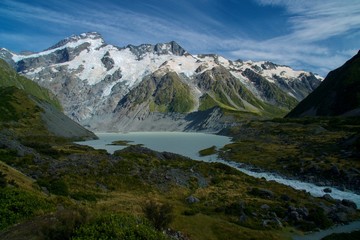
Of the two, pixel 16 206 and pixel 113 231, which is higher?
pixel 113 231

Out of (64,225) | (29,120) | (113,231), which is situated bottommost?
(29,120)

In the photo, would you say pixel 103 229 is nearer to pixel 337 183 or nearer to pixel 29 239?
pixel 29 239

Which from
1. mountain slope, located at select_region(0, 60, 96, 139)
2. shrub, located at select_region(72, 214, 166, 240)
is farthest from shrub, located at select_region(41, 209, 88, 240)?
mountain slope, located at select_region(0, 60, 96, 139)

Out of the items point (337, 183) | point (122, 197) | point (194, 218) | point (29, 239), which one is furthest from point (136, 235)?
point (337, 183)

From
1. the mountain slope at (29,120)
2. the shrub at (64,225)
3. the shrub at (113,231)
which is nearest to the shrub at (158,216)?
the shrub at (64,225)

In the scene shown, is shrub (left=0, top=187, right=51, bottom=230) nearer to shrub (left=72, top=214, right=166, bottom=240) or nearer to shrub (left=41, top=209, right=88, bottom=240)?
shrub (left=41, top=209, right=88, bottom=240)

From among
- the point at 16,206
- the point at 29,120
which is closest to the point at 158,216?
the point at 16,206

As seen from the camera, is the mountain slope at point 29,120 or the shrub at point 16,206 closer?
the shrub at point 16,206

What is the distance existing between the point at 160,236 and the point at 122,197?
94.6 feet

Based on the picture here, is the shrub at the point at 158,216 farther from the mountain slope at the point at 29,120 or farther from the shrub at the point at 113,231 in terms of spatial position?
the mountain slope at the point at 29,120

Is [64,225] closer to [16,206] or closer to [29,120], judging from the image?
[16,206]

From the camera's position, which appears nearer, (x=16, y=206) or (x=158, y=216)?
(x=16, y=206)

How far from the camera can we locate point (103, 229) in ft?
49.9

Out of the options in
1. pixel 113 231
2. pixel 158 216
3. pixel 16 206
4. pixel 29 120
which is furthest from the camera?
pixel 29 120
